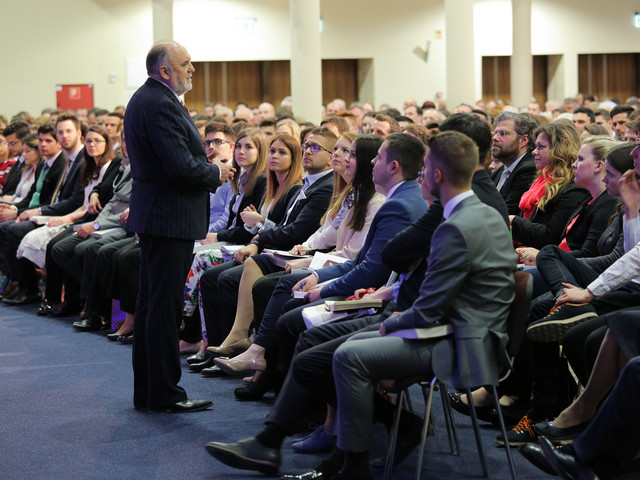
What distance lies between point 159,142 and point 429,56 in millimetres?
17559

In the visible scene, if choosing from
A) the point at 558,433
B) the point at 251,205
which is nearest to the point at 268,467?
the point at 558,433

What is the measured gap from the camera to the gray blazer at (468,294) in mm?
3064

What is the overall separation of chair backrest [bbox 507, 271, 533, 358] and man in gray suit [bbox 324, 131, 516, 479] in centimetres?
4

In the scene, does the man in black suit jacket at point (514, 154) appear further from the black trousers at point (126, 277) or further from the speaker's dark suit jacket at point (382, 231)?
the black trousers at point (126, 277)

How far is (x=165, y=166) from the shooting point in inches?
164

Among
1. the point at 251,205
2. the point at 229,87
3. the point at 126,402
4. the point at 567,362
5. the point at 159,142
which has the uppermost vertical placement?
the point at 229,87

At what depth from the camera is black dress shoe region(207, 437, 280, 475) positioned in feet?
11.3

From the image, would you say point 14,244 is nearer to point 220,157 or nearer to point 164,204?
point 220,157

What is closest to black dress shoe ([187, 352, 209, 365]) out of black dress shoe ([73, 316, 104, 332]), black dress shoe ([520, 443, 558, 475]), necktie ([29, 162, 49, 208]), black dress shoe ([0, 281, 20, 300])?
black dress shoe ([73, 316, 104, 332])

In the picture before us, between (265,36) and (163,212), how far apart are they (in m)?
16.6

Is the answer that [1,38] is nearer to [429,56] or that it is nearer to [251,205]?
[429,56]

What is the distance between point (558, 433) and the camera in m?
3.40

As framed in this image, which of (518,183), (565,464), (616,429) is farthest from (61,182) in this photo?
(616,429)

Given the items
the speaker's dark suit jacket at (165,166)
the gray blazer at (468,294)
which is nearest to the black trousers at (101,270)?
the speaker's dark suit jacket at (165,166)
